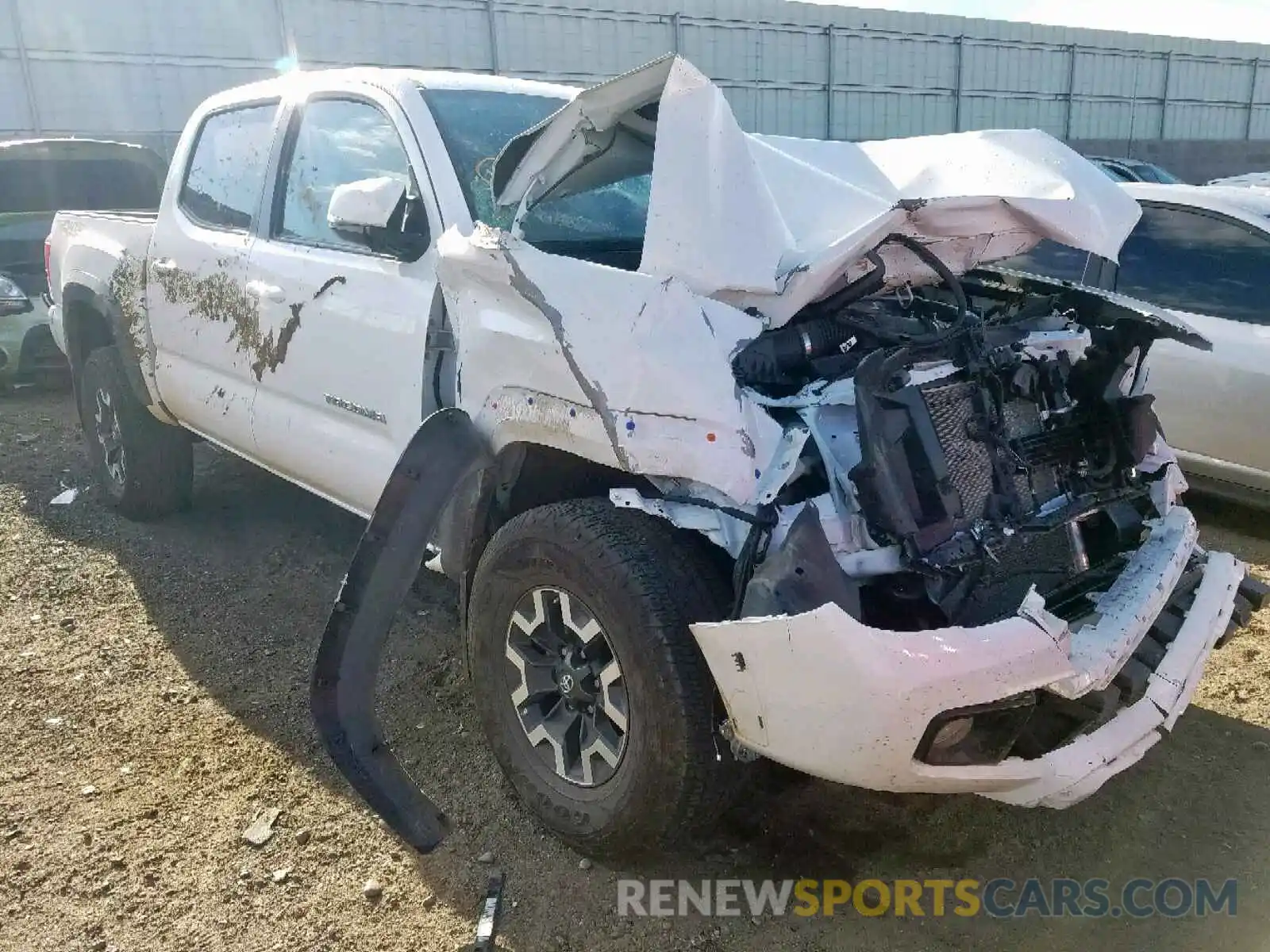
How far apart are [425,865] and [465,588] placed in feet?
2.54

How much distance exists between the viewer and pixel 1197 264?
4844 millimetres

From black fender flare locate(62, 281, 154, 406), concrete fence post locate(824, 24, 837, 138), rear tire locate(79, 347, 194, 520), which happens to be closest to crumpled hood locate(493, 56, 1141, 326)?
black fender flare locate(62, 281, 154, 406)

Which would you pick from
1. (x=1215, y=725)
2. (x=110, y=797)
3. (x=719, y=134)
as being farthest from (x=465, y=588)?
(x=1215, y=725)

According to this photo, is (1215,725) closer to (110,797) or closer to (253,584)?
(110,797)

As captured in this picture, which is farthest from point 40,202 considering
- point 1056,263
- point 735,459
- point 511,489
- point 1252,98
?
point 1252,98

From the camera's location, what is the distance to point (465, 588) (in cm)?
309

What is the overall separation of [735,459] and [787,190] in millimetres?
865

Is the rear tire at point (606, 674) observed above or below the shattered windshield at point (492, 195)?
below

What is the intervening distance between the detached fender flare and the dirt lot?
301 millimetres

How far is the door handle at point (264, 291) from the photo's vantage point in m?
3.77

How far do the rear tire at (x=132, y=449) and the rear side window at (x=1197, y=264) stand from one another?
466cm

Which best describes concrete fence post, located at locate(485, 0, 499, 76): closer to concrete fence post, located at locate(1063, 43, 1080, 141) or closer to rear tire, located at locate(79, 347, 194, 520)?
rear tire, located at locate(79, 347, 194, 520)

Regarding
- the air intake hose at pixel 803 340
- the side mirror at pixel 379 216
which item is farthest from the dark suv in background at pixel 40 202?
the air intake hose at pixel 803 340

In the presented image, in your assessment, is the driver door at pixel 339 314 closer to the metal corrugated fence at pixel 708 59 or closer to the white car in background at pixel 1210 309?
the white car in background at pixel 1210 309
